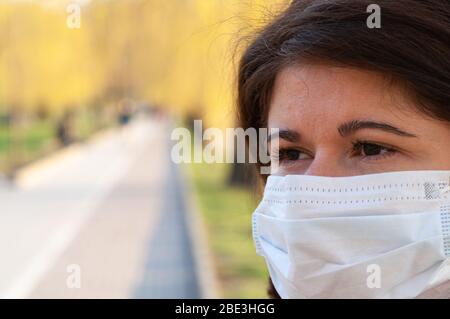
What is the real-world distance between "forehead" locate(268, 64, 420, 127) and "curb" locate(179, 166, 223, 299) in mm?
4766

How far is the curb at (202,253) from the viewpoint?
6934 millimetres

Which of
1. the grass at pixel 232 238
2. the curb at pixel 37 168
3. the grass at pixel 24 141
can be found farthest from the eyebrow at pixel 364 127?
the grass at pixel 24 141

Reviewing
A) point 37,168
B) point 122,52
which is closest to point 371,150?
point 122,52

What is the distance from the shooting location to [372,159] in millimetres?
1730

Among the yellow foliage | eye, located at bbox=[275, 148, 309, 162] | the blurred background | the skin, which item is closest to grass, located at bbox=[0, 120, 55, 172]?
the blurred background

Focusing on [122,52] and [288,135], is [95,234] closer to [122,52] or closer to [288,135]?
[122,52]

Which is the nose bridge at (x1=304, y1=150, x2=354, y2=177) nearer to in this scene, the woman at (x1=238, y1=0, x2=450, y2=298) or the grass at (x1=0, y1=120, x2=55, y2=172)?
the woman at (x1=238, y1=0, x2=450, y2=298)

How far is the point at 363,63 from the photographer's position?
1718mm

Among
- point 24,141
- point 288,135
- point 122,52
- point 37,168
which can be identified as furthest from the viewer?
point 24,141

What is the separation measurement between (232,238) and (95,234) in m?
2.00

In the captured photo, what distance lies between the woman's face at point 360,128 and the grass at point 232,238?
1522 mm

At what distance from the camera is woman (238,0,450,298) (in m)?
1.69

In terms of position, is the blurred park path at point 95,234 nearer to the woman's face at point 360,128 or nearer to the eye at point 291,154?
the eye at point 291,154

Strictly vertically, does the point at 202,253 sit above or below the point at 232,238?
above
